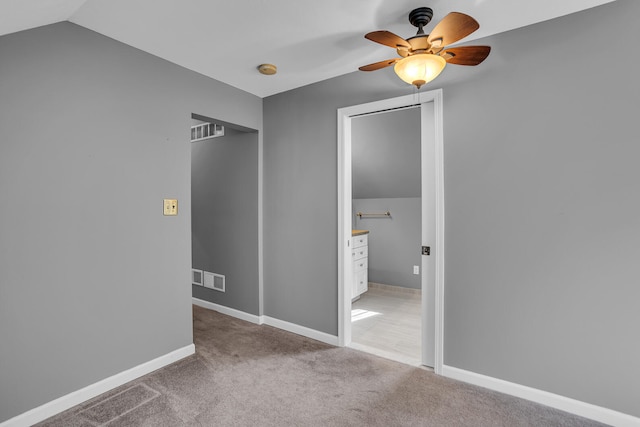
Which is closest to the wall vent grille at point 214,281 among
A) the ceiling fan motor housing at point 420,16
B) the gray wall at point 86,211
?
the gray wall at point 86,211

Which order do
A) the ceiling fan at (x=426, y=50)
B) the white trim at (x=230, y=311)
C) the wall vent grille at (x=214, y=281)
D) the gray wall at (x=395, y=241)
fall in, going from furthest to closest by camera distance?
the gray wall at (x=395, y=241) → the wall vent grille at (x=214, y=281) → the white trim at (x=230, y=311) → the ceiling fan at (x=426, y=50)

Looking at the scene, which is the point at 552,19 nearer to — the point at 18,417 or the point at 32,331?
the point at 32,331

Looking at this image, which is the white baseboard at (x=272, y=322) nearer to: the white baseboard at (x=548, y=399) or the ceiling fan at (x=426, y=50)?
the white baseboard at (x=548, y=399)

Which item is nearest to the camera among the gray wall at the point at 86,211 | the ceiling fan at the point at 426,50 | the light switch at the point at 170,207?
the ceiling fan at the point at 426,50

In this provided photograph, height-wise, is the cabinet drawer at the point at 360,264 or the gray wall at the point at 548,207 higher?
the gray wall at the point at 548,207

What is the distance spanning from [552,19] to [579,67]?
1.16 feet

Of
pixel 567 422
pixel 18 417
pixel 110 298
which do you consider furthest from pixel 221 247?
pixel 567 422

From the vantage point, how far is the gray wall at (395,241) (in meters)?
4.59

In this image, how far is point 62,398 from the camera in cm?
194

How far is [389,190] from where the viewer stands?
15.3ft

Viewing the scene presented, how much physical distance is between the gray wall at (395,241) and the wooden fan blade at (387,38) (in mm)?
3051

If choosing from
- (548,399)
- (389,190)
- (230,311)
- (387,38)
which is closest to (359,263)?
(389,190)

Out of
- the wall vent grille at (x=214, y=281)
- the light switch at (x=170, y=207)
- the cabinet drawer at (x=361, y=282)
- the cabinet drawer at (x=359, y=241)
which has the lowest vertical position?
the cabinet drawer at (x=361, y=282)

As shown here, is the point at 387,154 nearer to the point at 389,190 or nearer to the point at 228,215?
the point at 389,190
